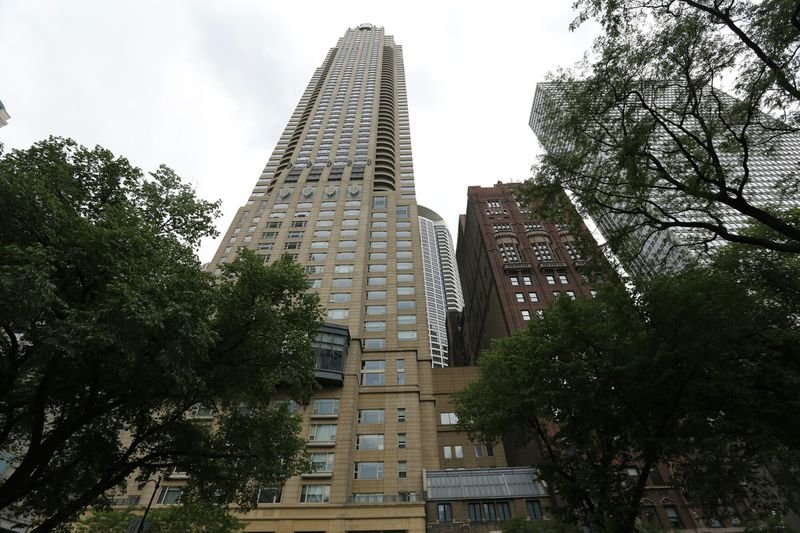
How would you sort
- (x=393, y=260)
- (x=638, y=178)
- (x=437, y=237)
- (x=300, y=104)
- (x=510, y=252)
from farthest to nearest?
1. (x=437, y=237)
2. (x=300, y=104)
3. (x=510, y=252)
4. (x=393, y=260)
5. (x=638, y=178)

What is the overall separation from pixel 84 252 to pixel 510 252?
212ft

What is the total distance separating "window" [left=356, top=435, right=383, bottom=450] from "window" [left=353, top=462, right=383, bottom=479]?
1.37m

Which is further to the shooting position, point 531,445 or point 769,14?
point 531,445

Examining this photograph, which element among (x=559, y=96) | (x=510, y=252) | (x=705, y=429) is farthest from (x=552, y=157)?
(x=510, y=252)

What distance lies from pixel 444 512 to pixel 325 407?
13.0 metres

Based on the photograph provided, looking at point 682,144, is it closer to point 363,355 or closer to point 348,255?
point 363,355

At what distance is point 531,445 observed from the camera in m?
43.6

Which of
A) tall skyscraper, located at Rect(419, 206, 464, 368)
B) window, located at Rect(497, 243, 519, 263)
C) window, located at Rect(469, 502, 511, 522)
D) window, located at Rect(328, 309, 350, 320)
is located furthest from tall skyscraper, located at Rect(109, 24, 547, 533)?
tall skyscraper, located at Rect(419, 206, 464, 368)

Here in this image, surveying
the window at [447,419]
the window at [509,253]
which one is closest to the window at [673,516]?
the window at [447,419]

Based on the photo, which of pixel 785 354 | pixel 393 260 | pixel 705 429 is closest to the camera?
pixel 705 429

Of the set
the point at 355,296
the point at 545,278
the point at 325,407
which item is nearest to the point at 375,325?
the point at 355,296

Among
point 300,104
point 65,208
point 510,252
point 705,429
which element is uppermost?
point 300,104

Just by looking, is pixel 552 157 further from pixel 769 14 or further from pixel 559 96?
pixel 769 14

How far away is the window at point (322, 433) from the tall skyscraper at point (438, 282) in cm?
9584
